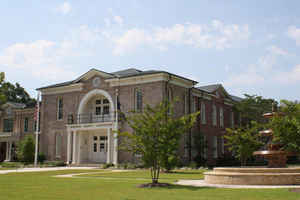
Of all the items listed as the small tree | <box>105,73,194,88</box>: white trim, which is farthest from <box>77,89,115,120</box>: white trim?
the small tree

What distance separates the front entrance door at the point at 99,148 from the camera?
3822cm

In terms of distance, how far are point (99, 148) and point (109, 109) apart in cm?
432

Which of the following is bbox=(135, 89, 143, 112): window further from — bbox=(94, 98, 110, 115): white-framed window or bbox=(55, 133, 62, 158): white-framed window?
bbox=(55, 133, 62, 158): white-framed window

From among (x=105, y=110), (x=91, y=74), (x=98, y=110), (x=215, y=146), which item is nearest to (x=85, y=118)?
(x=98, y=110)

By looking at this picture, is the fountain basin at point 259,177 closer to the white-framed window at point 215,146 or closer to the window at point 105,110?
the window at point 105,110

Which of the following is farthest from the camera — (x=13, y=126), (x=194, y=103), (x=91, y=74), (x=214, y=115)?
(x=13, y=126)

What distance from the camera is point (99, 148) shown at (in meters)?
39.0

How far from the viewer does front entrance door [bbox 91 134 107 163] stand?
38219mm

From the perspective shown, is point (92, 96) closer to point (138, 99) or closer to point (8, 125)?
point (138, 99)

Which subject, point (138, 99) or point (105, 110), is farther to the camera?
point (105, 110)

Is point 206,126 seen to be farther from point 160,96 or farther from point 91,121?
point 91,121

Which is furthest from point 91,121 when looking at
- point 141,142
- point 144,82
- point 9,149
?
point 141,142

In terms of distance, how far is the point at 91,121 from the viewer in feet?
127

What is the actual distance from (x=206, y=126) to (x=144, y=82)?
9.99 metres
